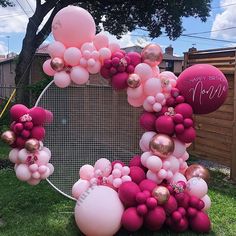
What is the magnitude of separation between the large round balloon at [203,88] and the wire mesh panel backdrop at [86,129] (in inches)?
32.2

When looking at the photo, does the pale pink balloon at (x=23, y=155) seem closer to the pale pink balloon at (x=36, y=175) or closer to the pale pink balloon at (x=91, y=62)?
the pale pink balloon at (x=36, y=175)

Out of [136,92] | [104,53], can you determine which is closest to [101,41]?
[104,53]

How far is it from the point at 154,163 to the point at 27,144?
1.34 metres

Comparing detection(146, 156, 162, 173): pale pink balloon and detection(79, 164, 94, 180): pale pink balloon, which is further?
detection(79, 164, 94, 180): pale pink balloon

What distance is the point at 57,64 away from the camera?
14.4 feet

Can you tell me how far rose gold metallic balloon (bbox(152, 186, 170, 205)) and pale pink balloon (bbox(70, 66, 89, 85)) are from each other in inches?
56.4

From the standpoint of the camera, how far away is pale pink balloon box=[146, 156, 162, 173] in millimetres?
4102

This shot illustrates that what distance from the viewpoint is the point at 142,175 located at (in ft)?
14.0

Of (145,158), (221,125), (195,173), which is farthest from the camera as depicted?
(221,125)

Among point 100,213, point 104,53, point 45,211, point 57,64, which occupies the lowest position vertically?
point 45,211

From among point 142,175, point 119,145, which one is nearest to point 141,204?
point 142,175

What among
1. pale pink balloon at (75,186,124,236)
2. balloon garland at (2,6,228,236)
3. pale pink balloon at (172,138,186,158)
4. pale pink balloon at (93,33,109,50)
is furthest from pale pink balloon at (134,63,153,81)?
pale pink balloon at (75,186,124,236)

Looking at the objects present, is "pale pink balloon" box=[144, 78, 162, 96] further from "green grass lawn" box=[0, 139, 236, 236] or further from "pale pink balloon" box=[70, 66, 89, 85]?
"green grass lawn" box=[0, 139, 236, 236]

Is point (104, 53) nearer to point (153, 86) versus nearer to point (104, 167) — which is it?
point (153, 86)
